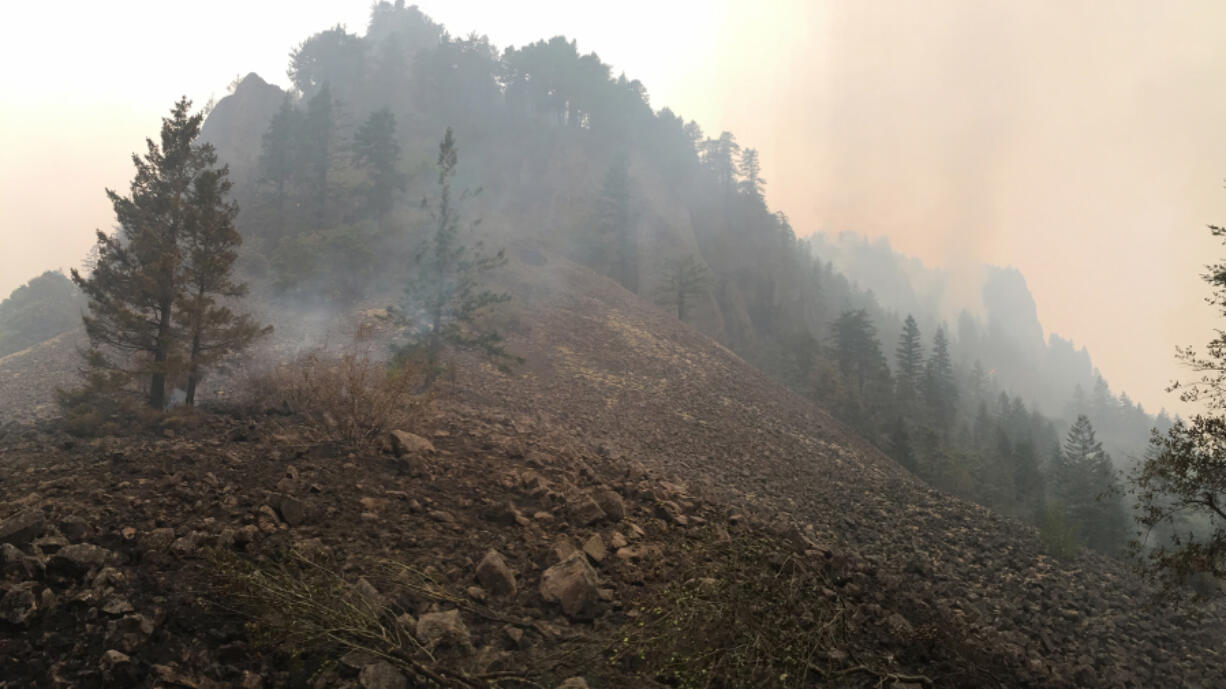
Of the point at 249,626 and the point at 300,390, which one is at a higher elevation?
the point at 300,390

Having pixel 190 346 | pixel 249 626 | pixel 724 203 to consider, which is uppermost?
pixel 724 203

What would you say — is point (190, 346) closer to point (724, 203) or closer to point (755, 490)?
point (755, 490)

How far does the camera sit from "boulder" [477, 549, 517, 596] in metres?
5.38

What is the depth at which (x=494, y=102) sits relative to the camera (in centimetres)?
7244

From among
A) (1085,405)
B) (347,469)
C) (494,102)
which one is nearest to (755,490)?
(347,469)

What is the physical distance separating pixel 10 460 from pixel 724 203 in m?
82.3

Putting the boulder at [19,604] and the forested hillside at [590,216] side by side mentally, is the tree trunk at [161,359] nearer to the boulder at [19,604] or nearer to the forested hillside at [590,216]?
the boulder at [19,604]

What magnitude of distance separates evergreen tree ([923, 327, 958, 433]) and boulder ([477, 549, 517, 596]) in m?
50.9

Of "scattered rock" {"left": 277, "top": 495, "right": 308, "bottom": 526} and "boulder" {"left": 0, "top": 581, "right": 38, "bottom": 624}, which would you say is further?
"scattered rock" {"left": 277, "top": 495, "right": 308, "bottom": 526}

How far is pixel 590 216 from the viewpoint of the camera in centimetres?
5884

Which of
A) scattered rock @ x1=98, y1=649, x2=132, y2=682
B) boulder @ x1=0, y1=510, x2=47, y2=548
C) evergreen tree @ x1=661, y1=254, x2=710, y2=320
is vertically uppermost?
evergreen tree @ x1=661, y1=254, x2=710, y2=320

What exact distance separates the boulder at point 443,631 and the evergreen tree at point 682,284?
38843 millimetres

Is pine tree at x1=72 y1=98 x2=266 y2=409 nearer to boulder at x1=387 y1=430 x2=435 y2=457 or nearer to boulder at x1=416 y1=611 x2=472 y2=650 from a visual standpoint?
boulder at x1=387 y1=430 x2=435 y2=457

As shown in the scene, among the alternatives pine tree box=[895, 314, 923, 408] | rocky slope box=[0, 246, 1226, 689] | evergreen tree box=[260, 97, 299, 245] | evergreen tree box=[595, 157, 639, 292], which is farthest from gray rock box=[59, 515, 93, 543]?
pine tree box=[895, 314, 923, 408]
